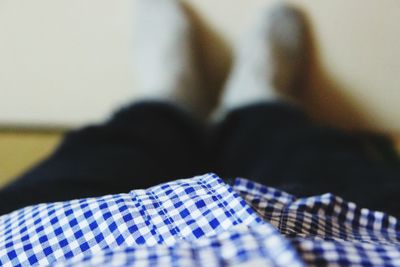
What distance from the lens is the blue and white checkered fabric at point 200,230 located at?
0.29 metres

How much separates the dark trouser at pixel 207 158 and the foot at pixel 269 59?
0.21ft

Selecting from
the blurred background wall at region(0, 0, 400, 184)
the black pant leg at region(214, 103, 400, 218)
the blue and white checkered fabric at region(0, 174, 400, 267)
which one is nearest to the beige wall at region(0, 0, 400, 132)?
the blurred background wall at region(0, 0, 400, 184)

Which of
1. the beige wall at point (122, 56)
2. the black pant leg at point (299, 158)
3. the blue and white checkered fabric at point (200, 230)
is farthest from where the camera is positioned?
the beige wall at point (122, 56)

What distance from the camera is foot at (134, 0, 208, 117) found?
830 millimetres

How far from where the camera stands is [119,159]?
1.98ft

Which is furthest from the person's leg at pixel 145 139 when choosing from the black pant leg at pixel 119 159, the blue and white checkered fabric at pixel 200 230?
the blue and white checkered fabric at pixel 200 230

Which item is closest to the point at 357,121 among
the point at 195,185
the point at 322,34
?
the point at 322,34

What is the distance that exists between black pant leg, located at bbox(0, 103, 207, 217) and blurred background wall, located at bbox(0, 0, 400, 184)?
0.61ft

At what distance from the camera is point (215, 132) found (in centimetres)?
77

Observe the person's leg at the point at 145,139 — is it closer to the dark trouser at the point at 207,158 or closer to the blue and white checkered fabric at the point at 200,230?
the dark trouser at the point at 207,158

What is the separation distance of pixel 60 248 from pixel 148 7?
0.59 metres

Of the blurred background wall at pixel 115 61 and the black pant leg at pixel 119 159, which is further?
the blurred background wall at pixel 115 61

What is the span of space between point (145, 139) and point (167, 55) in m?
0.27

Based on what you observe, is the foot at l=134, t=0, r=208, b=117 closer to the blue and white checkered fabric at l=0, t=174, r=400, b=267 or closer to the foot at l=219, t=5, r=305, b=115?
the foot at l=219, t=5, r=305, b=115
